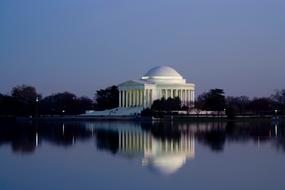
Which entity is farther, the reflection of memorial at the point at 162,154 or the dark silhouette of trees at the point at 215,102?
the dark silhouette of trees at the point at 215,102

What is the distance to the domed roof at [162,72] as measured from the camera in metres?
118

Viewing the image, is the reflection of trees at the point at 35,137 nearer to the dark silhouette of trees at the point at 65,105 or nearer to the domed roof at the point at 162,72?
the dark silhouette of trees at the point at 65,105

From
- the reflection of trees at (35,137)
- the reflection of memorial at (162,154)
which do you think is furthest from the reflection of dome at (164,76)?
the reflection of memorial at (162,154)

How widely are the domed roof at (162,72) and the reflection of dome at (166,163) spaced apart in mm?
94366

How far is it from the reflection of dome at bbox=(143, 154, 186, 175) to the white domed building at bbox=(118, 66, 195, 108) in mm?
83328

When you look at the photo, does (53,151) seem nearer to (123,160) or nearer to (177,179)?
(123,160)

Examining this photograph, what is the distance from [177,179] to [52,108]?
102 metres

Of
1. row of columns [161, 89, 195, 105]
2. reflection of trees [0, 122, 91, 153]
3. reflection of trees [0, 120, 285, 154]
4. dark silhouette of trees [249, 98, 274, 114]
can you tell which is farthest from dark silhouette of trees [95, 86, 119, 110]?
reflection of trees [0, 122, 91, 153]

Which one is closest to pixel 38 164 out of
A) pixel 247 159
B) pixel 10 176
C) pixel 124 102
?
pixel 10 176

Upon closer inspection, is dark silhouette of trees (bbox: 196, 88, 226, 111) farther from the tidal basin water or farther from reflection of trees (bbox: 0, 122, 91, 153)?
the tidal basin water

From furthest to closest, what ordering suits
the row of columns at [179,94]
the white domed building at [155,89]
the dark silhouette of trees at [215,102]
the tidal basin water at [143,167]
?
the row of columns at [179,94] → the white domed building at [155,89] → the dark silhouette of trees at [215,102] → the tidal basin water at [143,167]

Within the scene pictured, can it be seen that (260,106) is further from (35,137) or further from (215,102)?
(35,137)

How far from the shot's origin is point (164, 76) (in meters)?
117

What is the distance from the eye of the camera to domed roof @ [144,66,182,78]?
117812 millimetres
